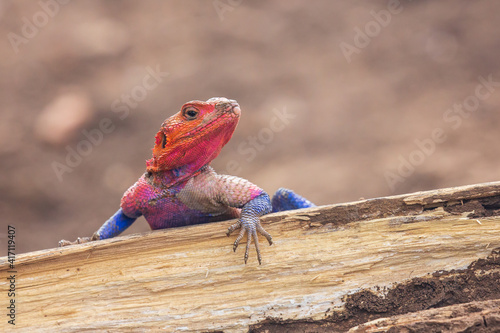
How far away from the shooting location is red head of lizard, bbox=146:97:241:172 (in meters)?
3.55

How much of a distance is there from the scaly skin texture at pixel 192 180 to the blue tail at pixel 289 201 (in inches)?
26.5

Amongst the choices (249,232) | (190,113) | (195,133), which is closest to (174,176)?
(195,133)

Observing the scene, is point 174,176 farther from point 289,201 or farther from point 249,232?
point 289,201

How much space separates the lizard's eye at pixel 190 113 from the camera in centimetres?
359

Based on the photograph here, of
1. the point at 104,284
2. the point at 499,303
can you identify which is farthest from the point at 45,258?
the point at 499,303

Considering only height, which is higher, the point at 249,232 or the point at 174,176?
the point at 174,176

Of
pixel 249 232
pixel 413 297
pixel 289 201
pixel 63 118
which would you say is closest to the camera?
pixel 413 297

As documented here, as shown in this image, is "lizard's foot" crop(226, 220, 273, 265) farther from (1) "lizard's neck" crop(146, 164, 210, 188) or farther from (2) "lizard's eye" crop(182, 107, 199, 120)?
(2) "lizard's eye" crop(182, 107, 199, 120)

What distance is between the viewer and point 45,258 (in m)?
3.37

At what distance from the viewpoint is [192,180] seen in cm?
369

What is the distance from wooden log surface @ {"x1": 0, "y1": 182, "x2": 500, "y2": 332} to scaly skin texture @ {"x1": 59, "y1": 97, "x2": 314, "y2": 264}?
0.30m

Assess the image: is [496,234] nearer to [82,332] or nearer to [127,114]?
[82,332]

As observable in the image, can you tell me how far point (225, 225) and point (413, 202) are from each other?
4.06 feet

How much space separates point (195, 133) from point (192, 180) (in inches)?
14.4
